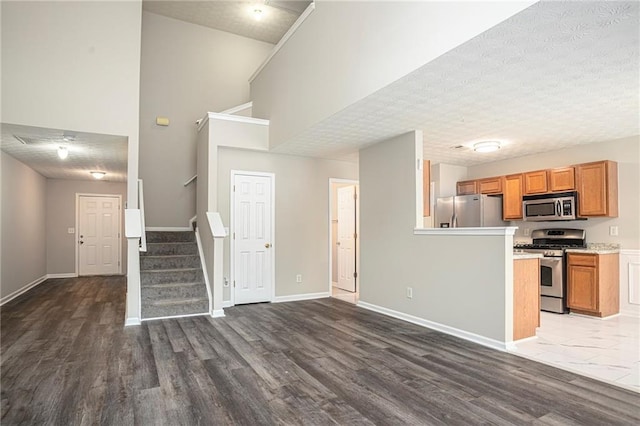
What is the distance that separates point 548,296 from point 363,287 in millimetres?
2696

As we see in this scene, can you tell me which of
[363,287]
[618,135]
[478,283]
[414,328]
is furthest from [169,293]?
[618,135]

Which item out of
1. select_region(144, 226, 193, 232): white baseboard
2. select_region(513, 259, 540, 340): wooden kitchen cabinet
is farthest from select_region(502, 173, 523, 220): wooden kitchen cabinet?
select_region(144, 226, 193, 232): white baseboard

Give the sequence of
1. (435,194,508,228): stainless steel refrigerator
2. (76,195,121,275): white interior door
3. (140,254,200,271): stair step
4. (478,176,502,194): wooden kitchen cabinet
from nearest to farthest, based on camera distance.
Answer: (140,254,200,271): stair step, (435,194,508,228): stainless steel refrigerator, (478,176,502,194): wooden kitchen cabinet, (76,195,121,275): white interior door

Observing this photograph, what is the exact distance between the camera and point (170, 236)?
630cm

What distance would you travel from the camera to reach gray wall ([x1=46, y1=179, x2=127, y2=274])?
8.54m

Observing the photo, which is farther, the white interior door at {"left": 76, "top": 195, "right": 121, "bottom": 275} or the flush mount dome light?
the white interior door at {"left": 76, "top": 195, "right": 121, "bottom": 275}

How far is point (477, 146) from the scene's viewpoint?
5316 mm

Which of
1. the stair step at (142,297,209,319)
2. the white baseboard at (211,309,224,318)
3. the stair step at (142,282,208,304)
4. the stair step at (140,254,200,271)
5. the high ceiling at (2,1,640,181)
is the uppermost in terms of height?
the high ceiling at (2,1,640,181)

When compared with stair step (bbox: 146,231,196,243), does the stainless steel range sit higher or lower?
lower

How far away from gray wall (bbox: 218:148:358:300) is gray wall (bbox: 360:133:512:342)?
98 cm

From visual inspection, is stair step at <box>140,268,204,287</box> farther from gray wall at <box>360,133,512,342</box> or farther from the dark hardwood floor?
gray wall at <box>360,133,512,342</box>

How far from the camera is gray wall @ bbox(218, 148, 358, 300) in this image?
5965mm

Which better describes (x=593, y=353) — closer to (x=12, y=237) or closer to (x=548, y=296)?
(x=548, y=296)

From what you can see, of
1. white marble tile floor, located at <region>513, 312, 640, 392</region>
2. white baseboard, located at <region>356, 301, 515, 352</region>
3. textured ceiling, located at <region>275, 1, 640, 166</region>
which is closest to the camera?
textured ceiling, located at <region>275, 1, 640, 166</region>
